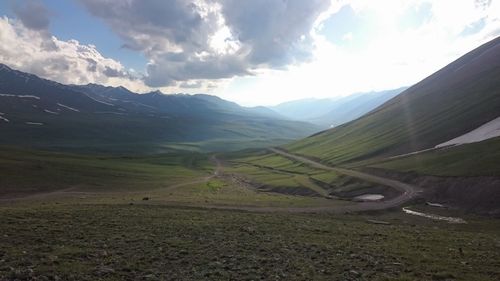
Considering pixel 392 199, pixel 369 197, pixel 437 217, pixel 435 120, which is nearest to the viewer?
pixel 437 217

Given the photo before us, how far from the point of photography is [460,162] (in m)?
83.5

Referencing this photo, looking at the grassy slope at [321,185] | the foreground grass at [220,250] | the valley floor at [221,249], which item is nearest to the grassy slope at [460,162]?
the grassy slope at [321,185]

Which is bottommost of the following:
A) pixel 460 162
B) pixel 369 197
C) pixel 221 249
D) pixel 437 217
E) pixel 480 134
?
pixel 369 197

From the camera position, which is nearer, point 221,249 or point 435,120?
point 221,249

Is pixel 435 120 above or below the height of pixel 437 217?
above

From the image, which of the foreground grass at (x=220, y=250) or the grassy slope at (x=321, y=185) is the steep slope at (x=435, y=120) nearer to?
the grassy slope at (x=321, y=185)

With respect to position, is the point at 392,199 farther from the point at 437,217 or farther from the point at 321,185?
the point at 321,185

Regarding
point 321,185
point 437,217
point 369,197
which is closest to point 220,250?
point 437,217

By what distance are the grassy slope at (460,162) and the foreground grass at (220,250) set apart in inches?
1667

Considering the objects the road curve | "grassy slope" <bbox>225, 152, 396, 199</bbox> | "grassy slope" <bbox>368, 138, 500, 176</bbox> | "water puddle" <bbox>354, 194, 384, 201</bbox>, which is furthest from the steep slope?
"water puddle" <bbox>354, 194, 384, 201</bbox>

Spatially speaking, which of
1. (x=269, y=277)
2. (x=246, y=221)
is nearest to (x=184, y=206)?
(x=246, y=221)

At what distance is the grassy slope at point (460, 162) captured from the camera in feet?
241

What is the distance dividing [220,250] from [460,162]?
242 feet

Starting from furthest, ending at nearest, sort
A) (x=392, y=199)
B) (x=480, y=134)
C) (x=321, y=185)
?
(x=480, y=134) < (x=321, y=185) < (x=392, y=199)
